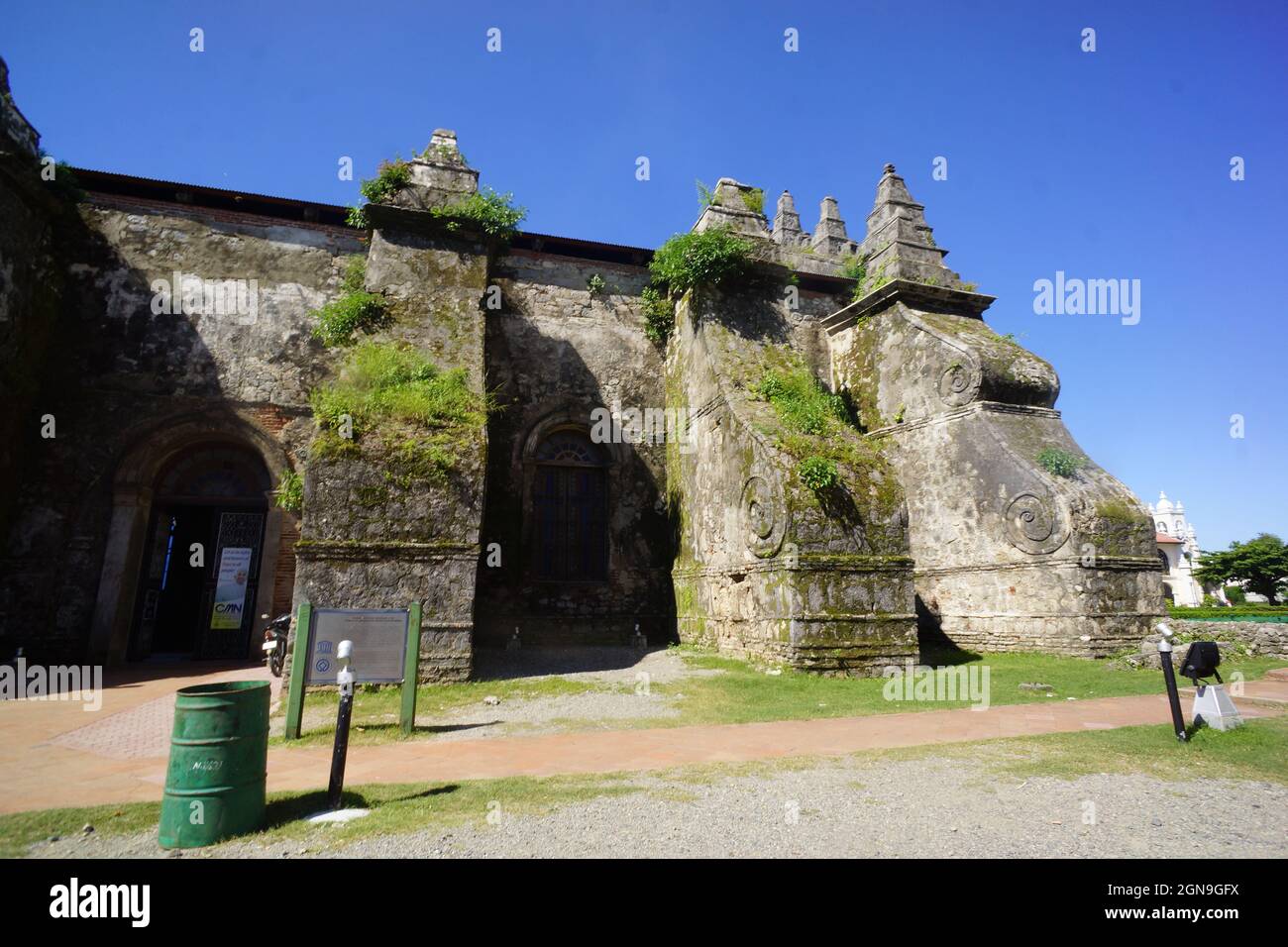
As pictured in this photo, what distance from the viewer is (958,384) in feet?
37.3

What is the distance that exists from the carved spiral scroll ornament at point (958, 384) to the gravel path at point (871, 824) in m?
8.14

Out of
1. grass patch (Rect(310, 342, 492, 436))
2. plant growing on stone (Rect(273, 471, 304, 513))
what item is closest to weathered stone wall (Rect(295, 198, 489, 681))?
grass patch (Rect(310, 342, 492, 436))

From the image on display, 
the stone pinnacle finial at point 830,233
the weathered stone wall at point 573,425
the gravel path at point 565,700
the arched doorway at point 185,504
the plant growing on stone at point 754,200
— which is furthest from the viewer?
the stone pinnacle finial at point 830,233

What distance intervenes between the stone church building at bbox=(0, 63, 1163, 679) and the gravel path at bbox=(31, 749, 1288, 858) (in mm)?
4389

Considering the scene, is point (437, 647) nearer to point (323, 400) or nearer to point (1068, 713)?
point (323, 400)

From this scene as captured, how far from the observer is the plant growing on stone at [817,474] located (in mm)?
8852

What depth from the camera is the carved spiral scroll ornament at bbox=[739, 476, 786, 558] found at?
→ 349 inches

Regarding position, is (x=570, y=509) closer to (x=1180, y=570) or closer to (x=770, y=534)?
(x=770, y=534)

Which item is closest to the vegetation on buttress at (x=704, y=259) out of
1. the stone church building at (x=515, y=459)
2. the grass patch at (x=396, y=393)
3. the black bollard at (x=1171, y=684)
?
the stone church building at (x=515, y=459)

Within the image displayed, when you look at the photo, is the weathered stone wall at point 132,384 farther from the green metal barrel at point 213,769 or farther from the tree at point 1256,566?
the tree at point 1256,566

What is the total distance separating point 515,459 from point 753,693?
6.95 m

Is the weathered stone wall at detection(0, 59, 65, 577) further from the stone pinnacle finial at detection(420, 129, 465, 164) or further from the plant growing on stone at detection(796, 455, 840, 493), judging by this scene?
the plant growing on stone at detection(796, 455, 840, 493)

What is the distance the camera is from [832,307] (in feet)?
50.9
